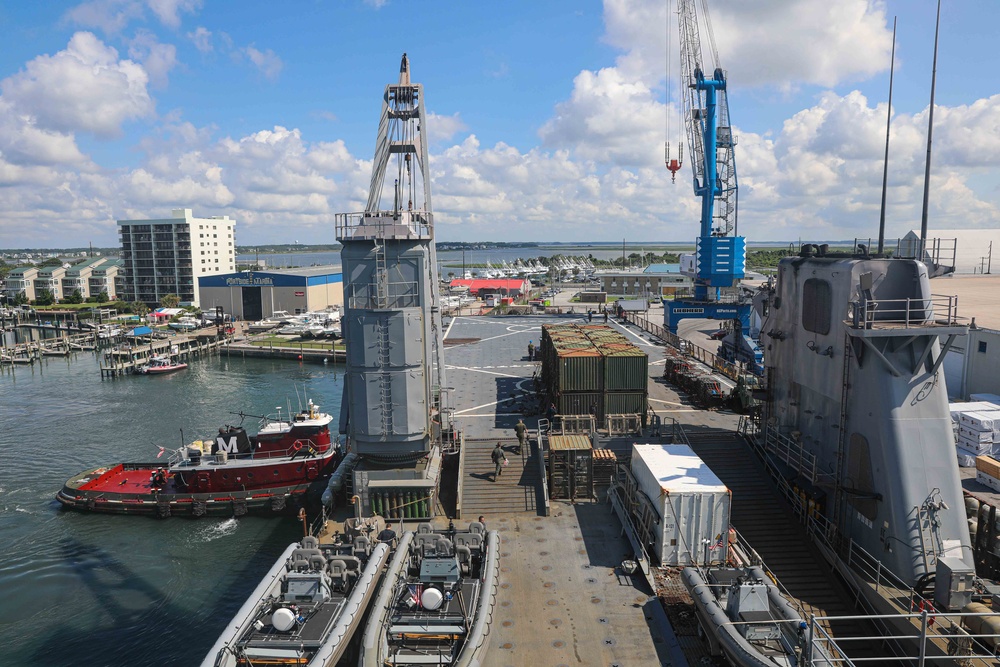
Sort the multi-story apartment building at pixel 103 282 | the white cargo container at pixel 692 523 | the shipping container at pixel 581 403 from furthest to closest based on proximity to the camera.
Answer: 1. the multi-story apartment building at pixel 103 282
2. the shipping container at pixel 581 403
3. the white cargo container at pixel 692 523

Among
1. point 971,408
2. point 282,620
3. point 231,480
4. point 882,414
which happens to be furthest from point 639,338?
point 282,620

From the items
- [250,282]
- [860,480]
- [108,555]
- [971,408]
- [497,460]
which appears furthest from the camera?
[250,282]

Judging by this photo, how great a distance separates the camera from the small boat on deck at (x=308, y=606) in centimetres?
1295

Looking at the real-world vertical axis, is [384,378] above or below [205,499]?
above

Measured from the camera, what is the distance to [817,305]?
18922 mm

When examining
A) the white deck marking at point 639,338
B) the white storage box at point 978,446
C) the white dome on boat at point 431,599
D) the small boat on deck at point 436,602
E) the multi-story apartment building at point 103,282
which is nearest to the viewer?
the small boat on deck at point 436,602

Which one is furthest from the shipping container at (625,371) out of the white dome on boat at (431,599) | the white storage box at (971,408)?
the white storage box at (971,408)

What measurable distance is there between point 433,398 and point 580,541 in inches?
383

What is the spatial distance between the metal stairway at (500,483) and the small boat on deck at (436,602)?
3383 mm

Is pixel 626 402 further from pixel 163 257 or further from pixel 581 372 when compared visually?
pixel 163 257

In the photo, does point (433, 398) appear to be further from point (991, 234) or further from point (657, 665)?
point (991, 234)

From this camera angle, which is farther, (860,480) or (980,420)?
(980,420)

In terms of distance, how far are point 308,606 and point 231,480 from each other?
19.2 meters

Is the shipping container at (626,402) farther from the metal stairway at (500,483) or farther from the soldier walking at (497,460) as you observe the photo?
the soldier walking at (497,460)
